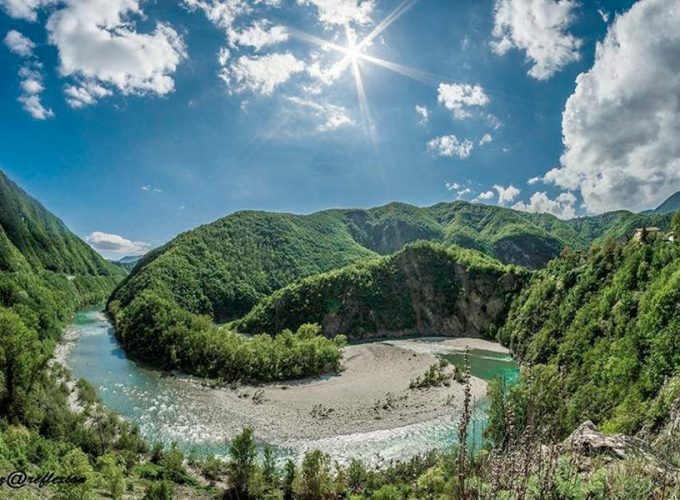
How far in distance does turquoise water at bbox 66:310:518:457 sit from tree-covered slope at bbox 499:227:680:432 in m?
9.73

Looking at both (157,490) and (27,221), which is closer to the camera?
(157,490)

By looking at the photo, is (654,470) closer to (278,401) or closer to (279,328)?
(278,401)

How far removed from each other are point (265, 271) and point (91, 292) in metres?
79.0

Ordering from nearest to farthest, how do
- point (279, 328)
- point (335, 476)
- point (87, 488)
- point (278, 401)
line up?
1. point (87, 488)
2. point (335, 476)
3. point (278, 401)
4. point (279, 328)

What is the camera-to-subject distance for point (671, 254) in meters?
44.1

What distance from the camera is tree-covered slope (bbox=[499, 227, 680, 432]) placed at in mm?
31219

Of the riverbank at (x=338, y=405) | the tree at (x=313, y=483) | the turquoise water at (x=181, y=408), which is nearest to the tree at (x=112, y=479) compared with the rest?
the turquoise water at (x=181, y=408)

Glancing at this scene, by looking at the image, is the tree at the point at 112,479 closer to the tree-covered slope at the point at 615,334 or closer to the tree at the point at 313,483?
the tree at the point at 313,483

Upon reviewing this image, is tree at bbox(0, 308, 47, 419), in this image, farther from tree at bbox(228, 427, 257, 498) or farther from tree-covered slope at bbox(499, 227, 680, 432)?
tree-covered slope at bbox(499, 227, 680, 432)

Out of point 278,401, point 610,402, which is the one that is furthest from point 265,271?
point 610,402

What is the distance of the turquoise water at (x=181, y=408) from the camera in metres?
39.5

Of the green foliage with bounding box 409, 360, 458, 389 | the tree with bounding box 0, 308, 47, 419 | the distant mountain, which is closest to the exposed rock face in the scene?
the tree with bounding box 0, 308, 47, 419

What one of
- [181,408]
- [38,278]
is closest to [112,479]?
[181,408]

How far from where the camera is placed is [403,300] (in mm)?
117250
